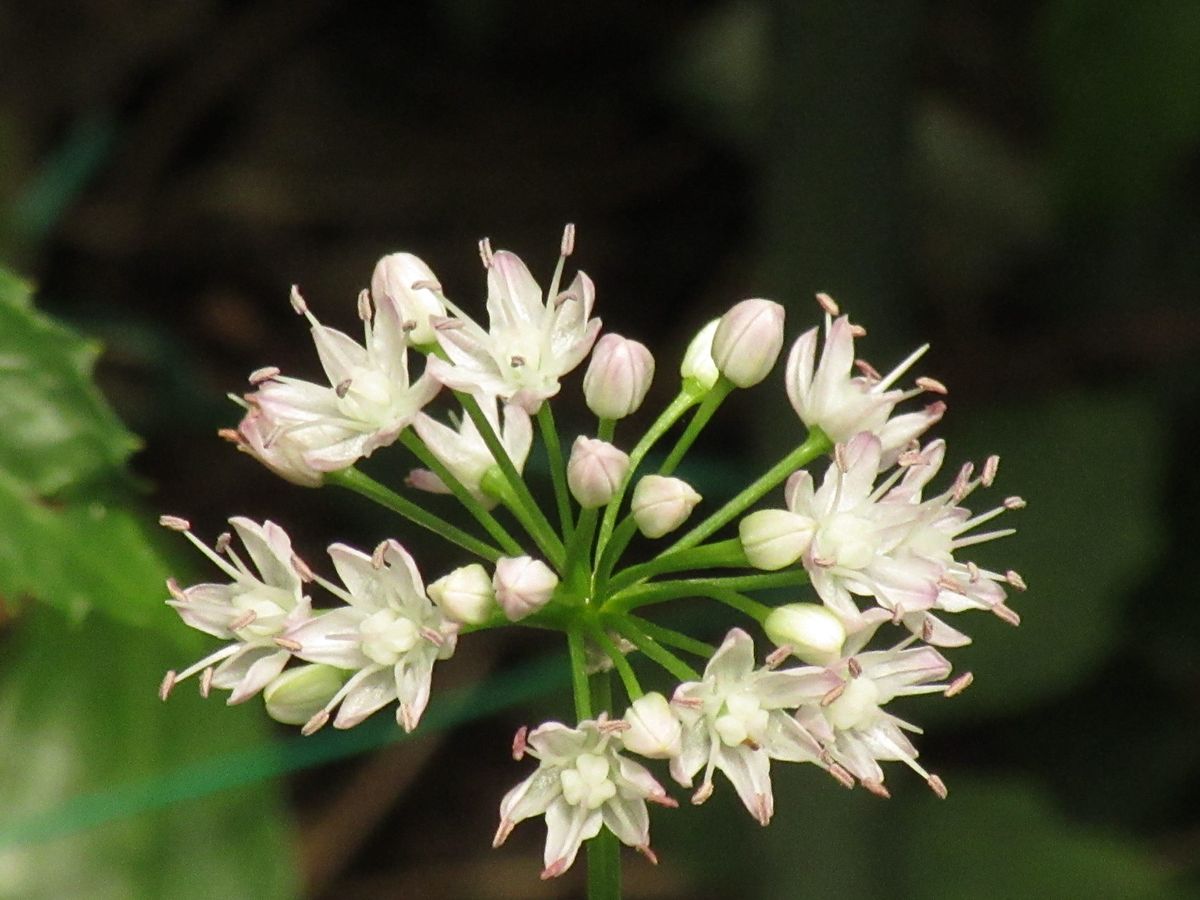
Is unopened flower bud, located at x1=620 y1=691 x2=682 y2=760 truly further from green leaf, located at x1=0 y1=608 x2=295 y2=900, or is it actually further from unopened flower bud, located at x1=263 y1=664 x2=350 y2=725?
green leaf, located at x1=0 y1=608 x2=295 y2=900

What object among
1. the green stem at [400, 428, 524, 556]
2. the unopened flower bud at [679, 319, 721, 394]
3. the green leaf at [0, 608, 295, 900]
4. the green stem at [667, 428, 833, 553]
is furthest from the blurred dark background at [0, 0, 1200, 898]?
the green stem at [400, 428, 524, 556]

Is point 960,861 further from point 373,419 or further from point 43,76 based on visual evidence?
point 43,76

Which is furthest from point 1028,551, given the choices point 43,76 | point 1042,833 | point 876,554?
point 43,76

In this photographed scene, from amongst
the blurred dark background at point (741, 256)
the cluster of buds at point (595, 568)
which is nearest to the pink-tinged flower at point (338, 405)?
the cluster of buds at point (595, 568)

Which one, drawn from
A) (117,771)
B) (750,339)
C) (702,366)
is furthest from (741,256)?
(750,339)

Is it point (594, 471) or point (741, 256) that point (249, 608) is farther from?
point (741, 256)

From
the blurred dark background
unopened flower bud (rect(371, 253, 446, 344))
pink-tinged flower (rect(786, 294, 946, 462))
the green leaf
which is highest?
pink-tinged flower (rect(786, 294, 946, 462))
